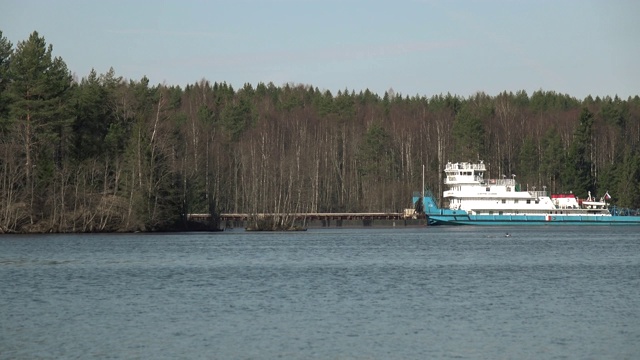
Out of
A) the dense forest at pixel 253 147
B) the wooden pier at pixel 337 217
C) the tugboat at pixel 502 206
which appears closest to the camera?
the dense forest at pixel 253 147

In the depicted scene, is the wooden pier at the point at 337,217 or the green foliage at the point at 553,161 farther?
the green foliage at the point at 553,161

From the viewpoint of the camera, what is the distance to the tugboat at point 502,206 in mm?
106688

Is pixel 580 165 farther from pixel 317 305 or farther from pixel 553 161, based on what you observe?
pixel 317 305

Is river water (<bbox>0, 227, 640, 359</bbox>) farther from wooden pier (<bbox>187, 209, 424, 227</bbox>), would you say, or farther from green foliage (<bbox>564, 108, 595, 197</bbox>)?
green foliage (<bbox>564, 108, 595, 197</bbox>)

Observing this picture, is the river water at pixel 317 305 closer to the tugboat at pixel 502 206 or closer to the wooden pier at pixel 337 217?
the tugboat at pixel 502 206

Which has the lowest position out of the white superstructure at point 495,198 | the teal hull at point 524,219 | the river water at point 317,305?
the river water at point 317,305

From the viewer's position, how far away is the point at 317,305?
3170 centimetres

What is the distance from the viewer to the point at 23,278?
135 ft

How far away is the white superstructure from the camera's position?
106m

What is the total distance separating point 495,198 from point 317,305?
7724 centimetres

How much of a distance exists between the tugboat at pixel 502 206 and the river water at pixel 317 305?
47527 millimetres

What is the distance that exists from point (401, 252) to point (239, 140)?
7747cm

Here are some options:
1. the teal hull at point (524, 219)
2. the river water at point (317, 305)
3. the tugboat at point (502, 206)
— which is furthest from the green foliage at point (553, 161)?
the river water at point (317, 305)

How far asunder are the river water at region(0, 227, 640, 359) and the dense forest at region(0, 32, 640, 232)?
21.8m
